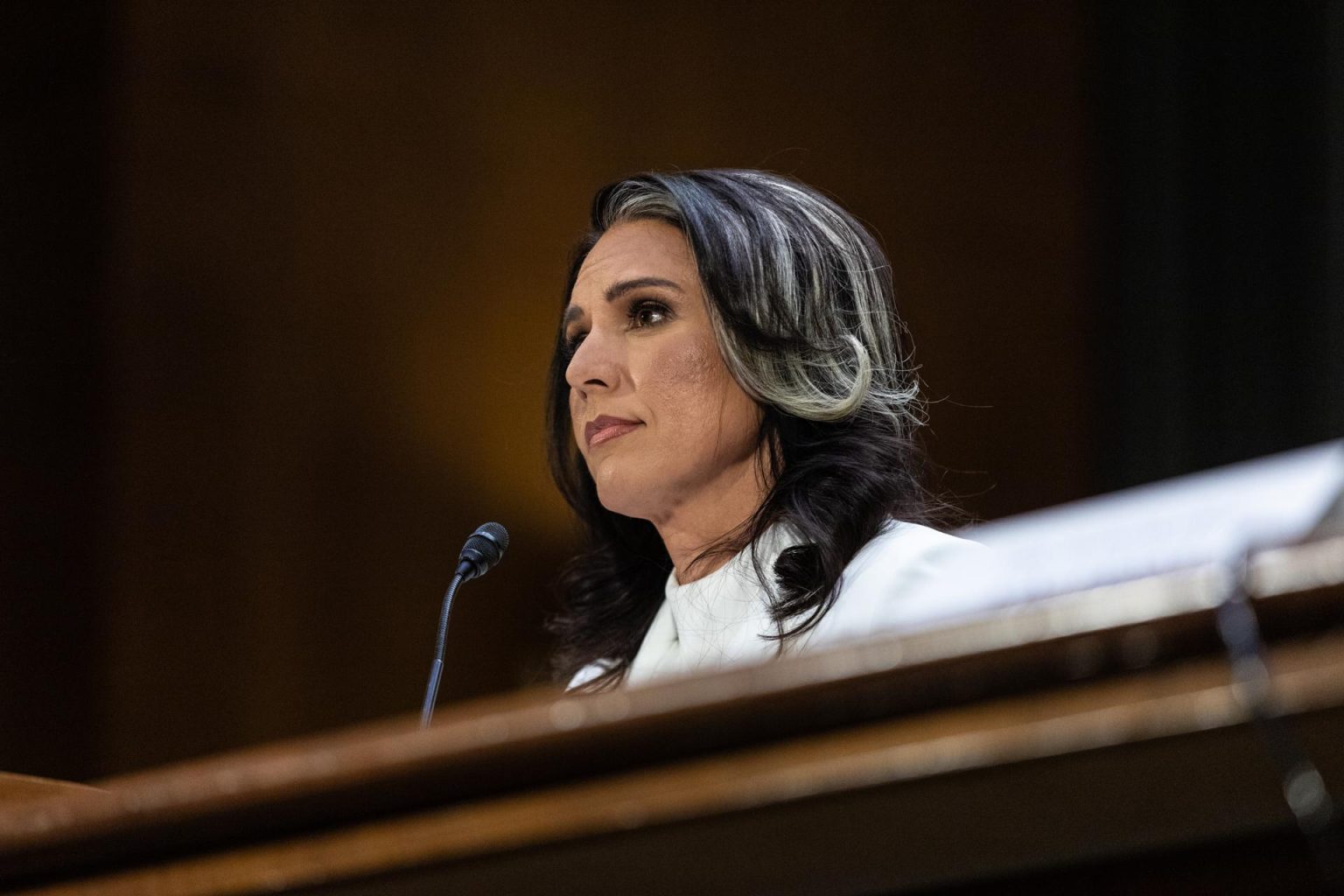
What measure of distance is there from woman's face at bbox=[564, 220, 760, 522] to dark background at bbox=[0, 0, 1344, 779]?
1.61m

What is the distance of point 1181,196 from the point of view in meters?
3.62

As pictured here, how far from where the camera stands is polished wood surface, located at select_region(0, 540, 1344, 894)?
0.54m

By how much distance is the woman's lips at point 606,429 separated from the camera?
185 cm

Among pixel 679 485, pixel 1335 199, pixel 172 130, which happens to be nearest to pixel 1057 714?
pixel 679 485

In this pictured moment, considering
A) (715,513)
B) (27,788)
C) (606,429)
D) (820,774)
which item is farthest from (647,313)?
(820,774)

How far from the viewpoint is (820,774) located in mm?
583

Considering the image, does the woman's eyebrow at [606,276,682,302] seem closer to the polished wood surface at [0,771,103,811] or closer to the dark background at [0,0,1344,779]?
the polished wood surface at [0,771,103,811]

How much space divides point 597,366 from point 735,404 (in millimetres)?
169

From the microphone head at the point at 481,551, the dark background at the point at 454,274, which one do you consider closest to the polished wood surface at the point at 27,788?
the microphone head at the point at 481,551

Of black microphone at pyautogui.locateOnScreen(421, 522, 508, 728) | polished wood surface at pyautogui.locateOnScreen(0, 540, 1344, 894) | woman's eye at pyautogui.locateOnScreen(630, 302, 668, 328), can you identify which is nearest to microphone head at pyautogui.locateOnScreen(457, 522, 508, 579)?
black microphone at pyautogui.locateOnScreen(421, 522, 508, 728)

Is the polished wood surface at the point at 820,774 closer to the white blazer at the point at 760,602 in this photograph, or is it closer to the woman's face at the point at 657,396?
the white blazer at the point at 760,602

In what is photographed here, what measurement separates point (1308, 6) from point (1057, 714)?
332cm

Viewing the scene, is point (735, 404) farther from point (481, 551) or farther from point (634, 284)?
point (481, 551)

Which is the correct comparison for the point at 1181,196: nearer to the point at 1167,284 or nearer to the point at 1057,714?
the point at 1167,284
